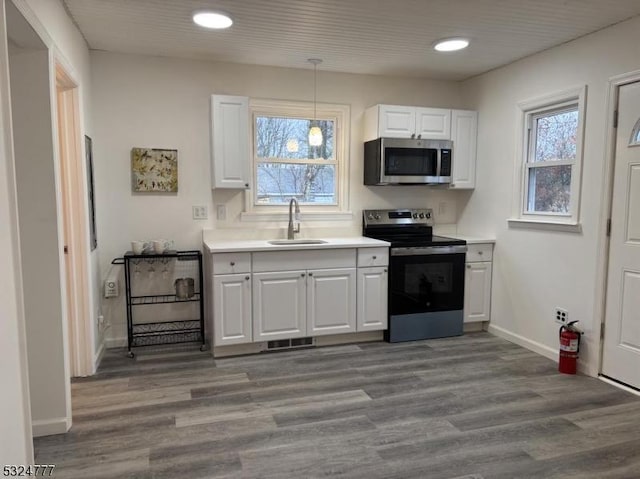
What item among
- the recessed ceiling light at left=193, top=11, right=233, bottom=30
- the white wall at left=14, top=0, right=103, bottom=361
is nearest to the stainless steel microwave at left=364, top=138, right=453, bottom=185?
the recessed ceiling light at left=193, top=11, right=233, bottom=30

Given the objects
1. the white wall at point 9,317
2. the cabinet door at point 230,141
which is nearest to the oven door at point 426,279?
the cabinet door at point 230,141

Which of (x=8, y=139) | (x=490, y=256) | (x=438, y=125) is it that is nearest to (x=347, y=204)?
(x=438, y=125)

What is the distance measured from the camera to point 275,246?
347 cm

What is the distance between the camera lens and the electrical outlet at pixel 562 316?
334cm

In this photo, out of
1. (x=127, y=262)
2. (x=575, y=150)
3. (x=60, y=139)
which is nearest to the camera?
(x=60, y=139)

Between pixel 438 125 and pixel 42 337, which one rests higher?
pixel 438 125

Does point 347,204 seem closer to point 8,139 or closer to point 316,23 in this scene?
point 316,23

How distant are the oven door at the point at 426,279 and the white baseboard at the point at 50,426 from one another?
97.7 inches

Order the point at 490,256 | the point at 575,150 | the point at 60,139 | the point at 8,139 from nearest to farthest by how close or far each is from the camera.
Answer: the point at 8,139
the point at 60,139
the point at 575,150
the point at 490,256

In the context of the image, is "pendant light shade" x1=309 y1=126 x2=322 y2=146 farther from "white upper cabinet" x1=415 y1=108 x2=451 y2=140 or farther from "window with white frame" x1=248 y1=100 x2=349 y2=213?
"white upper cabinet" x1=415 y1=108 x2=451 y2=140

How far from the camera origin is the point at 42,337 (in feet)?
7.55

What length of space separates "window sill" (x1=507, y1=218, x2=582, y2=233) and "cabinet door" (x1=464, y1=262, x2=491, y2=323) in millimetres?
489

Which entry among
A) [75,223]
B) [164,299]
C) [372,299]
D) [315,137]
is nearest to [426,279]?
[372,299]

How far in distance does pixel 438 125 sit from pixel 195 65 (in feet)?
7.27
